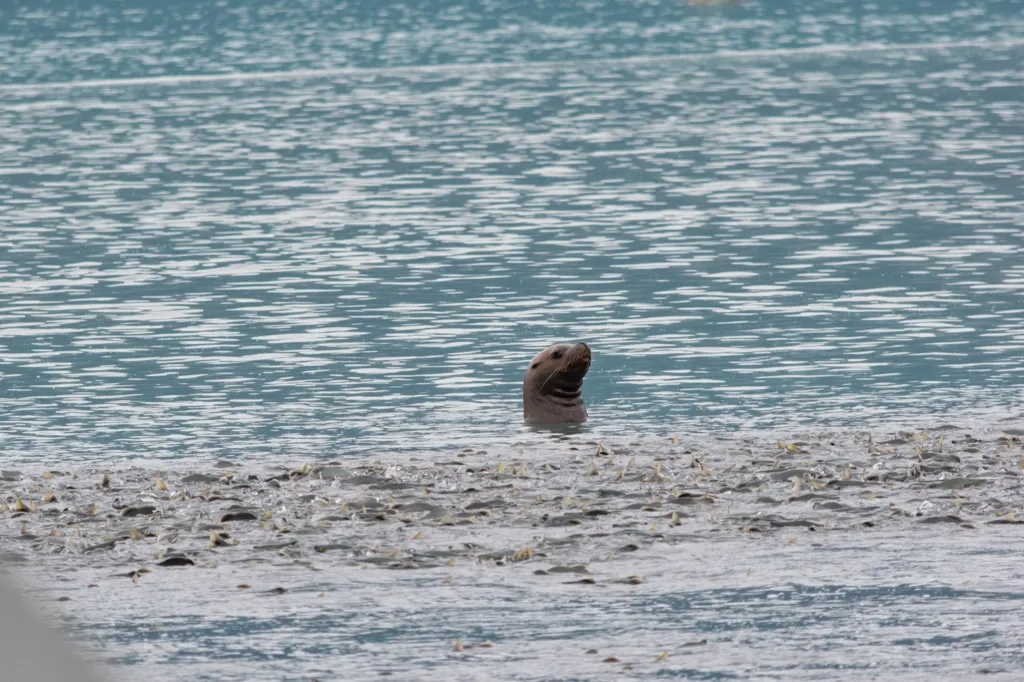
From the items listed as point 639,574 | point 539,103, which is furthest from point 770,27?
point 639,574

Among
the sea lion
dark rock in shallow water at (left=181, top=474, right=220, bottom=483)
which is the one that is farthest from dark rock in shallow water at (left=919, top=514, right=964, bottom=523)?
the sea lion

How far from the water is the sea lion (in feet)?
1.06

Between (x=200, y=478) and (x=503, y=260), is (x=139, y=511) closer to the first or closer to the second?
(x=200, y=478)

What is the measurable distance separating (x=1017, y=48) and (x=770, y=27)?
21644 millimetres

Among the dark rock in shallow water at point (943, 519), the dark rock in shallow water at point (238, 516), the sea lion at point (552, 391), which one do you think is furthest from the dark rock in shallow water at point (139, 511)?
the dark rock in shallow water at point (943, 519)

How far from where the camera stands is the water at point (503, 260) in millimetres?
20219

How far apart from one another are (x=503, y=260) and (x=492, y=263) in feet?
1.41

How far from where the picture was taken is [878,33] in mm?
92000

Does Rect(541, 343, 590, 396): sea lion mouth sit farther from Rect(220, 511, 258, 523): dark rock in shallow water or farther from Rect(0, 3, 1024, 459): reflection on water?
Rect(220, 511, 258, 523): dark rock in shallow water

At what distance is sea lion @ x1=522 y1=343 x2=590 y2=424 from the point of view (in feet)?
65.0

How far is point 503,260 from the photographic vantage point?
3306 cm

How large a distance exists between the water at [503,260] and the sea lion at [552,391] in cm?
32

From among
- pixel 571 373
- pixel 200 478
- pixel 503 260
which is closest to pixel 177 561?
pixel 200 478

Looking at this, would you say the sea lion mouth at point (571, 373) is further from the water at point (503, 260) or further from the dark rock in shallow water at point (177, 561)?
the dark rock in shallow water at point (177, 561)
